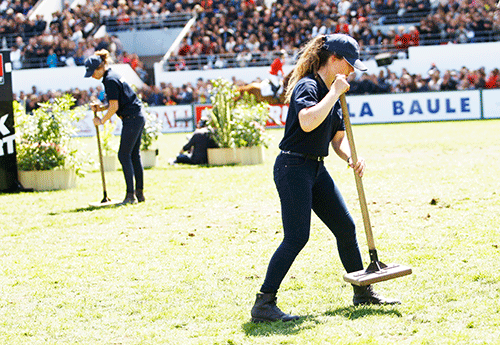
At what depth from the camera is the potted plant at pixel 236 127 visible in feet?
48.4

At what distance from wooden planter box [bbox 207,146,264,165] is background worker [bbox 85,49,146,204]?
5.04 m

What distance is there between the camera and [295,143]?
442cm

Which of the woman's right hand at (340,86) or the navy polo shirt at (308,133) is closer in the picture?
the woman's right hand at (340,86)

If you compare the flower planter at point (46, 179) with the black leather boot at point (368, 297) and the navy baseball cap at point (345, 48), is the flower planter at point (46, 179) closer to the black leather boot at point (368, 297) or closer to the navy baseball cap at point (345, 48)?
the black leather boot at point (368, 297)

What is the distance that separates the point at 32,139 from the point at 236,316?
826 cm

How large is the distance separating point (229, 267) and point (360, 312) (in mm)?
1689

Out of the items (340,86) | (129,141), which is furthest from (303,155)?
(129,141)

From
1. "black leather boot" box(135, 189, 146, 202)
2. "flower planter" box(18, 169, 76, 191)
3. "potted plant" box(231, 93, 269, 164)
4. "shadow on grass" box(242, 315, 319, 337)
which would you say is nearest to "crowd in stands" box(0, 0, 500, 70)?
"potted plant" box(231, 93, 269, 164)

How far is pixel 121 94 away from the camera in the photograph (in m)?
9.43

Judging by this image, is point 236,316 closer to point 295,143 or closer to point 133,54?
point 295,143

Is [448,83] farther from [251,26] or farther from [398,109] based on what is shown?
[251,26]

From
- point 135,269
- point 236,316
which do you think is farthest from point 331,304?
point 135,269

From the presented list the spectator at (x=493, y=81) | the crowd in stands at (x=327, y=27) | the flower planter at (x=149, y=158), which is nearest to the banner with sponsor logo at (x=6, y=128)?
the flower planter at (x=149, y=158)

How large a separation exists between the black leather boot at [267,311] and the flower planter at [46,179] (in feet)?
26.8
